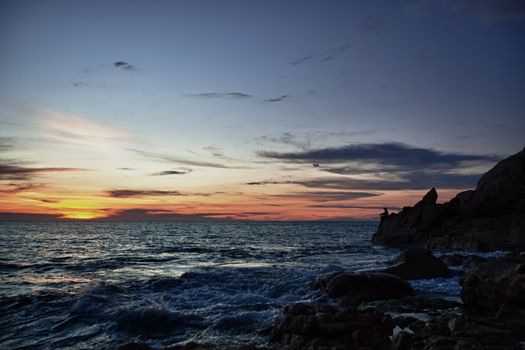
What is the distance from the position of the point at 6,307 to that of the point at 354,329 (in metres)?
15.1

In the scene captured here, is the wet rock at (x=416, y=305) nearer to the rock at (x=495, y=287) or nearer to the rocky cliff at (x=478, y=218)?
the rock at (x=495, y=287)

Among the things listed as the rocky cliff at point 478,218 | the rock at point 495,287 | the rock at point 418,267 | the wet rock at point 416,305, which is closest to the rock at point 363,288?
the wet rock at point 416,305

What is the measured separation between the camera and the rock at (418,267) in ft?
68.9

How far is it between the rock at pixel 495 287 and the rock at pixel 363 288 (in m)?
2.76

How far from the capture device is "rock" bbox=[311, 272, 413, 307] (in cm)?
1583

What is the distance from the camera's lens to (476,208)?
1879 inches

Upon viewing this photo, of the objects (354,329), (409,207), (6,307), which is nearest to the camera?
(354,329)

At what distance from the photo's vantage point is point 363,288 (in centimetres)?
1647

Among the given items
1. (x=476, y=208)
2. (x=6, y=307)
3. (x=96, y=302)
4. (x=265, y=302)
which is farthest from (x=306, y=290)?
(x=476, y=208)

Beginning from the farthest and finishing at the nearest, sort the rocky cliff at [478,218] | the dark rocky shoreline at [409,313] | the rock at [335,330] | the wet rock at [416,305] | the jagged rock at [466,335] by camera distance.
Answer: the rocky cliff at [478,218]
the wet rock at [416,305]
the rock at [335,330]
the dark rocky shoreline at [409,313]
the jagged rock at [466,335]

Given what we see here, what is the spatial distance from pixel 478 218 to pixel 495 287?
3868 cm

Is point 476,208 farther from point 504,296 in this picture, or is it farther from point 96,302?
point 96,302

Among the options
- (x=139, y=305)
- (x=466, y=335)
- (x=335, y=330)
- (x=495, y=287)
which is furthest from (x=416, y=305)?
(x=139, y=305)

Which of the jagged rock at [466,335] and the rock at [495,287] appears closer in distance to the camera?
the jagged rock at [466,335]
